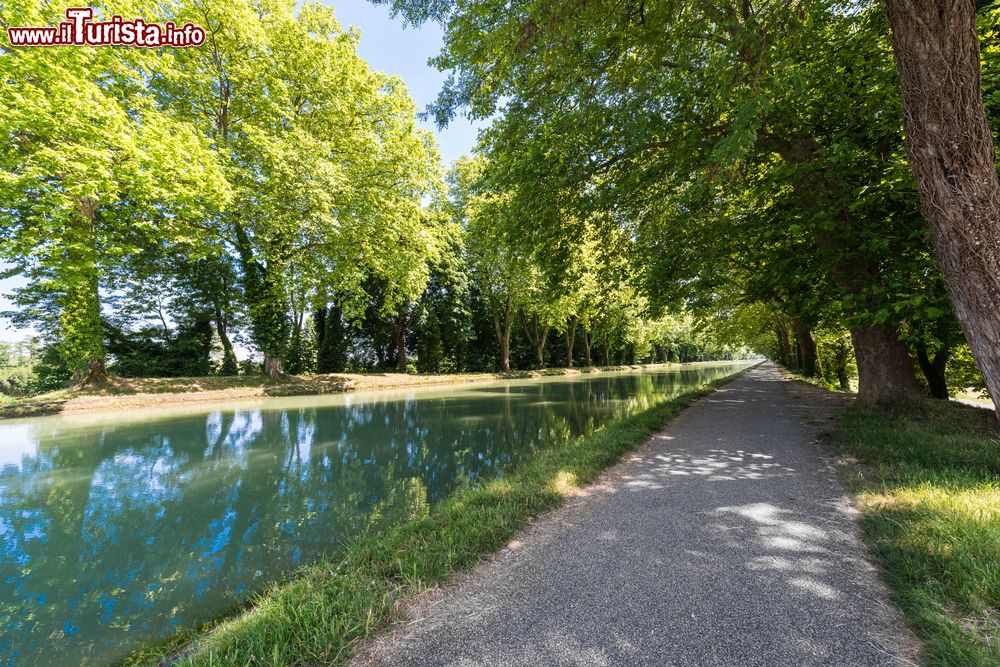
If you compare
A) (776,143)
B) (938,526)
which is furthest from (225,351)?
(938,526)

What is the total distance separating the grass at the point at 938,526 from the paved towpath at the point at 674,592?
0.51ft

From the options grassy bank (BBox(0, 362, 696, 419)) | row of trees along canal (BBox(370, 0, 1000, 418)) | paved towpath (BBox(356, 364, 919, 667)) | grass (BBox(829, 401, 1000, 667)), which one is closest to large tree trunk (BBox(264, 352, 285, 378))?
grassy bank (BBox(0, 362, 696, 419))

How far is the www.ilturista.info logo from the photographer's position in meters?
9.95

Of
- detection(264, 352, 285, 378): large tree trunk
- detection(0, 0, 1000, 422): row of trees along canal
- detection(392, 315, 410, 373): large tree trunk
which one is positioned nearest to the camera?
detection(0, 0, 1000, 422): row of trees along canal

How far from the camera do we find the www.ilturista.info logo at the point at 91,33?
9948mm

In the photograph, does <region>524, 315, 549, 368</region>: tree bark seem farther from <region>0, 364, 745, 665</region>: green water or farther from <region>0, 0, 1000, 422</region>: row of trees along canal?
<region>0, 364, 745, 665</region>: green water

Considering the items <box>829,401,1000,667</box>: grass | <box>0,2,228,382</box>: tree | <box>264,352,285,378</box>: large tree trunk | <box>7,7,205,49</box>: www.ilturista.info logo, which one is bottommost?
<box>829,401,1000,667</box>: grass

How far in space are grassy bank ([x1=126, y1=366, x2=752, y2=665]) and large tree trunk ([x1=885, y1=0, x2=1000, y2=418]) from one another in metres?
3.89

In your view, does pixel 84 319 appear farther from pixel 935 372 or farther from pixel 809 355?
pixel 809 355

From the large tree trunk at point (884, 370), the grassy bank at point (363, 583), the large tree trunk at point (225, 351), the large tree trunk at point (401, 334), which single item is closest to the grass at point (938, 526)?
the large tree trunk at point (884, 370)

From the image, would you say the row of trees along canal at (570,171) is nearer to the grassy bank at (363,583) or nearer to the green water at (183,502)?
the grassy bank at (363,583)

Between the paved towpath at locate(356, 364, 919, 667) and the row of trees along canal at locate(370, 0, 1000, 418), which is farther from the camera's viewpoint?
the row of trees along canal at locate(370, 0, 1000, 418)

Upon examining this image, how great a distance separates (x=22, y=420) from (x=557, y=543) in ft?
53.5

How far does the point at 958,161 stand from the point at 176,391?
835 inches
